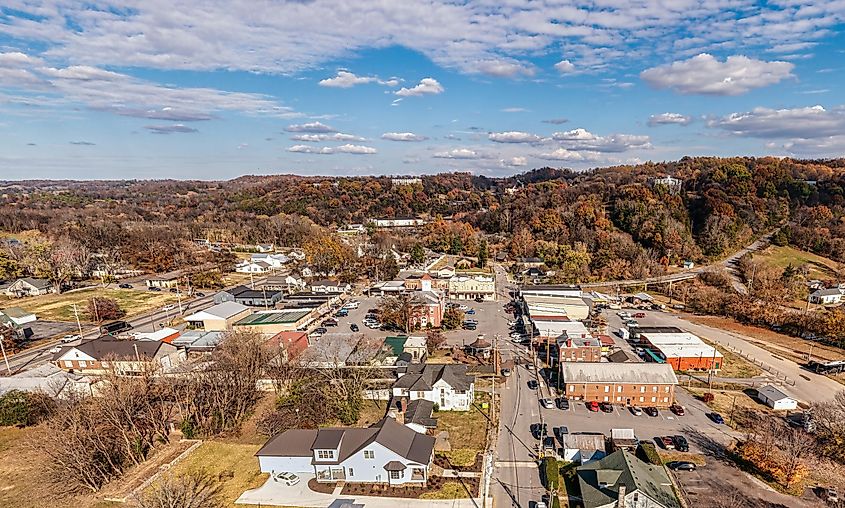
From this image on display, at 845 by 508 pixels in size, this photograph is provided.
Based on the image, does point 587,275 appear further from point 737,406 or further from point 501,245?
point 737,406

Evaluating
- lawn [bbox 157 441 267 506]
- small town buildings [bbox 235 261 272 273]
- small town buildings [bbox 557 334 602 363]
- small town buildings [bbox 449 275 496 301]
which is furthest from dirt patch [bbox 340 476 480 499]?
small town buildings [bbox 235 261 272 273]

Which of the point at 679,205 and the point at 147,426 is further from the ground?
the point at 679,205

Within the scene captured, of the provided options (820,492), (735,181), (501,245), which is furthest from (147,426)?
(735,181)

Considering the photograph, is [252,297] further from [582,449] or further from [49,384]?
[582,449]

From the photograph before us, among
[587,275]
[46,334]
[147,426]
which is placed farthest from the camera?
[587,275]

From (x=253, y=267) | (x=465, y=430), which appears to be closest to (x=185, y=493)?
(x=465, y=430)

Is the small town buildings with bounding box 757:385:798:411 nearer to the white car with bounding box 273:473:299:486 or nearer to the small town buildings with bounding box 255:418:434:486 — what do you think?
the small town buildings with bounding box 255:418:434:486
